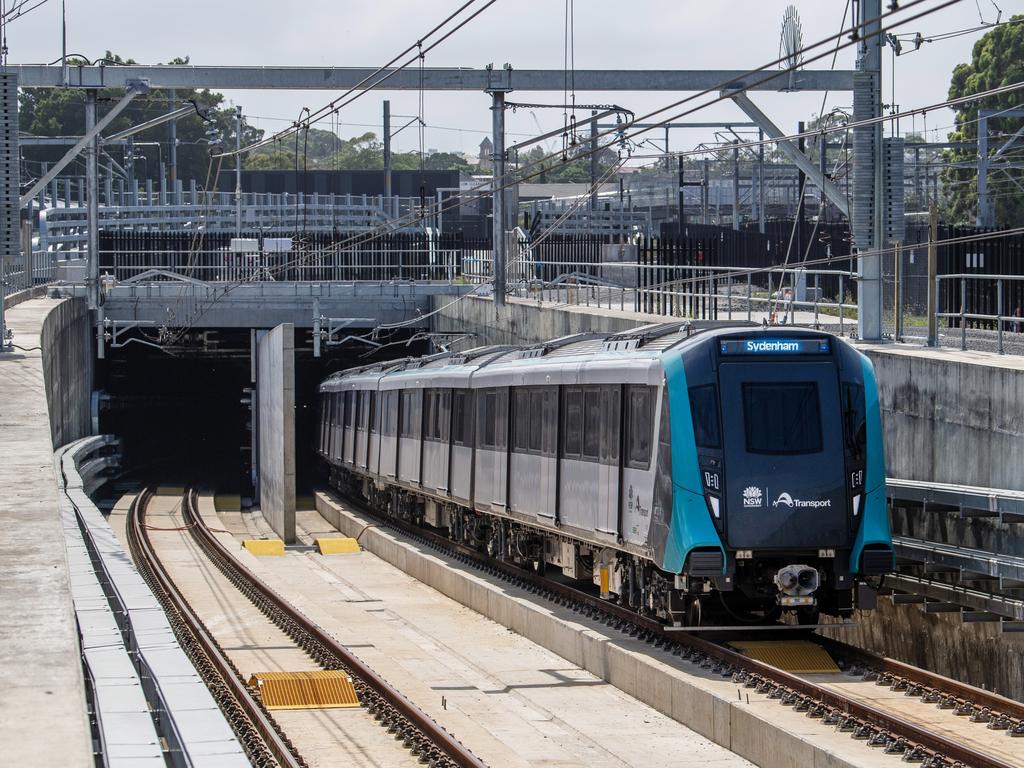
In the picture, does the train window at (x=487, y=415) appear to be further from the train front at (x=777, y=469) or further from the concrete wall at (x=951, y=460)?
Answer: the train front at (x=777, y=469)

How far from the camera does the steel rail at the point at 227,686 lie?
12727 millimetres

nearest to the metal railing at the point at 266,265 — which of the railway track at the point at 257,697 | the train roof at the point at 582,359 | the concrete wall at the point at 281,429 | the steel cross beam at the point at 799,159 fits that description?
the concrete wall at the point at 281,429

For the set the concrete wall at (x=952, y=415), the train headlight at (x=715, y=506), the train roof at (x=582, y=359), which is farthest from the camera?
the concrete wall at (x=952, y=415)

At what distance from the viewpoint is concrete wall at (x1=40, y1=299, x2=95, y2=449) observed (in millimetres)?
32094

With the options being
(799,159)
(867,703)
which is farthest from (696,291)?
(867,703)

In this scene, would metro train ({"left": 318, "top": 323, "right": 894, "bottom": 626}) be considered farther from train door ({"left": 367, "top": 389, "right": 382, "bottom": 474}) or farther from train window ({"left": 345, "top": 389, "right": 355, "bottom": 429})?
train window ({"left": 345, "top": 389, "right": 355, "bottom": 429})

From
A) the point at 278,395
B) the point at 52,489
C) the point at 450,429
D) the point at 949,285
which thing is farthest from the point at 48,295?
the point at 52,489

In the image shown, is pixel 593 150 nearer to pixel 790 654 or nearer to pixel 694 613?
pixel 694 613

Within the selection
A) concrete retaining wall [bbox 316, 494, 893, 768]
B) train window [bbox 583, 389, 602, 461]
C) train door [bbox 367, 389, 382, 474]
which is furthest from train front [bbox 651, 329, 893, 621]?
train door [bbox 367, 389, 382, 474]

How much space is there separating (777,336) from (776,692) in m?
3.58

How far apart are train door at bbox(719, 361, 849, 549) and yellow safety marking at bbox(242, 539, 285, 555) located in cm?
1879

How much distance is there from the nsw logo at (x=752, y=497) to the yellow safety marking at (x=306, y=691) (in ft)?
12.8

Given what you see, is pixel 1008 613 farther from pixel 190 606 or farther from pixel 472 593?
pixel 190 606

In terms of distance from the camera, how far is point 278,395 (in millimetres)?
35219
